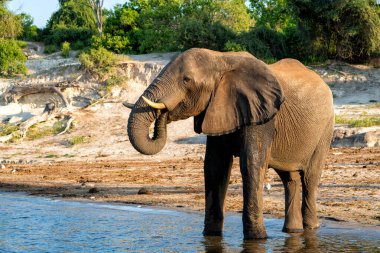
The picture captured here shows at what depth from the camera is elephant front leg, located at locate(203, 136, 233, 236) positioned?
26.0 feet

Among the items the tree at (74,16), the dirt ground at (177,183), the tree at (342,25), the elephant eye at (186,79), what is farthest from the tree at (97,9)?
the elephant eye at (186,79)

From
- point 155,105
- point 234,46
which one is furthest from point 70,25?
point 155,105

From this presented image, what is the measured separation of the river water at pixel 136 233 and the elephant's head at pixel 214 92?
4.93 ft

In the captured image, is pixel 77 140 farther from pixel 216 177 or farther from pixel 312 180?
pixel 216 177

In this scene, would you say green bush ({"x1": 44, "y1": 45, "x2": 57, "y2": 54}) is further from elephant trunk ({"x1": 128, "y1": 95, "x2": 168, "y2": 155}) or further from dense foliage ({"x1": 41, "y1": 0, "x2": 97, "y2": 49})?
elephant trunk ({"x1": 128, "y1": 95, "x2": 168, "y2": 155})

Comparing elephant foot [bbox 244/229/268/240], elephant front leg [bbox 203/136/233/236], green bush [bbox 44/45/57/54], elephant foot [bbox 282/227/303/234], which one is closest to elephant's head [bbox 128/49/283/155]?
elephant front leg [bbox 203/136/233/236]

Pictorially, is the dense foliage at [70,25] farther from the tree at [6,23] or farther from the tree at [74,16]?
the tree at [6,23]

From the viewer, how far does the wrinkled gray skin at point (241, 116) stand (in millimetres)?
7133

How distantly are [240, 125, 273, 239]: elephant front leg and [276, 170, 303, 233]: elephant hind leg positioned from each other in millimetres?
1053

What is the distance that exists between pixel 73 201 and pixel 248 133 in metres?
6.34

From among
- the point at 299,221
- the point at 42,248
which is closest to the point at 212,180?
the point at 299,221

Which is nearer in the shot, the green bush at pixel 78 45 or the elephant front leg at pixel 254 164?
the elephant front leg at pixel 254 164

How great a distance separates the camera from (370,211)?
1007 centimetres

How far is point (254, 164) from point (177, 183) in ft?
22.6
